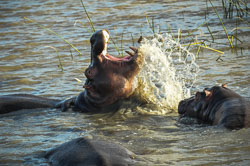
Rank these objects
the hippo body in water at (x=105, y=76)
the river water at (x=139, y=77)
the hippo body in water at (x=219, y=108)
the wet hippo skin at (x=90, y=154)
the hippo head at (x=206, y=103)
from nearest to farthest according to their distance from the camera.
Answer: the wet hippo skin at (x=90, y=154) → the river water at (x=139, y=77) → the hippo body in water at (x=219, y=108) → the hippo head at (x=206, y=103) → the hippo body in water at (x=105, y=76)

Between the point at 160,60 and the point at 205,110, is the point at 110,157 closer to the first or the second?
the point at 205,110

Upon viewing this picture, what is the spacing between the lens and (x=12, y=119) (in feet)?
19.5

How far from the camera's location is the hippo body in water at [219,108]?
14.8ft

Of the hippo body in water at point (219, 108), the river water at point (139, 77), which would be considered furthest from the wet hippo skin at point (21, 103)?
the hippo body in water at point (219, 108)

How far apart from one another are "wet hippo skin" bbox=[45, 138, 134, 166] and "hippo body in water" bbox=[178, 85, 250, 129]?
1062 millimetres

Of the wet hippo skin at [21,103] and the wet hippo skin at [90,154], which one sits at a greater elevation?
the wet hippo skin at [90,154]

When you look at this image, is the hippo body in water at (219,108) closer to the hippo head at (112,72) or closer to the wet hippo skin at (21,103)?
the hippo head at (112,72)

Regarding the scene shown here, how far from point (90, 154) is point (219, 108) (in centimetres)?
159

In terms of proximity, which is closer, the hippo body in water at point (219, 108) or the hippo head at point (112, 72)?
the hippo body in water at point (219, 108)

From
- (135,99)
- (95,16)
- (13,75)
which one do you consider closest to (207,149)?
(135,99)

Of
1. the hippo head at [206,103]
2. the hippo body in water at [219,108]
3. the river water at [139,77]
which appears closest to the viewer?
the river water at [139,77]

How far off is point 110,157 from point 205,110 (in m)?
1.69

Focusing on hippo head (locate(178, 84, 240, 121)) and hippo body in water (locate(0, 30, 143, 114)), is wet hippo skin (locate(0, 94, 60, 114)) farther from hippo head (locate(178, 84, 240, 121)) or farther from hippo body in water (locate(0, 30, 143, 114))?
hippo head (locate(178, 84, 240, 121))

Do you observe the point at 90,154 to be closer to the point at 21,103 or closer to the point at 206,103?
the point at 206,103
